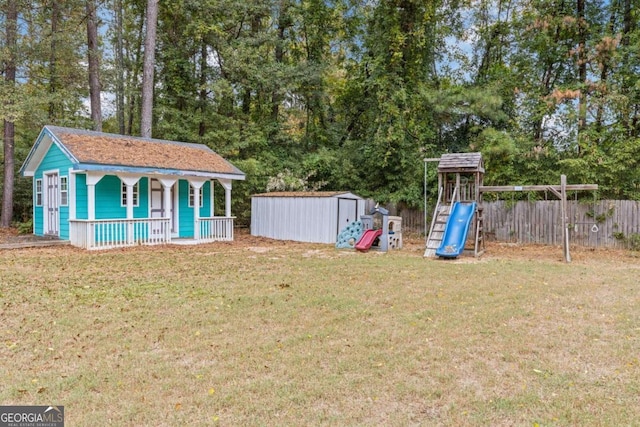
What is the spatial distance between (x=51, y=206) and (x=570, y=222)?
56.0 feet

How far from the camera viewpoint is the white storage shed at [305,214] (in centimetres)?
1416

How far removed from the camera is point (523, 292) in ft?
21.4

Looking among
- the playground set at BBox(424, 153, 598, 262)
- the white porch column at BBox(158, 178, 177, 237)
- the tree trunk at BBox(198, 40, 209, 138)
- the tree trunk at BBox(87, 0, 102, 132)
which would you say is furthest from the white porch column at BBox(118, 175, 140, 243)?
the playground set at BBox(424, 153, 598, 262)

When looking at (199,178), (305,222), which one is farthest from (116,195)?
(305,222)

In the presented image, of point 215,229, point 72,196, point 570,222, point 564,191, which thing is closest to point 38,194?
point 72,196

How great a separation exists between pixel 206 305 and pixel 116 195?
8585 millimetres

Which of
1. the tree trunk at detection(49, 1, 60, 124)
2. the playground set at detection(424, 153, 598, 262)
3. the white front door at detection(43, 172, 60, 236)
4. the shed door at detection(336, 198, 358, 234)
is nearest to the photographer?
the playground set at detection(424, 153, 598, 262)

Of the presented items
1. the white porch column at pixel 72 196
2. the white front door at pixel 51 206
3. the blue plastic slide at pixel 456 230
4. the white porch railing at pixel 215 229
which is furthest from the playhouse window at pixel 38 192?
the blue plastic slide at pixel 456 230

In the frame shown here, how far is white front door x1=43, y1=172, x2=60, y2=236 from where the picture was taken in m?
12.9

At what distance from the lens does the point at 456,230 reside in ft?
37.9

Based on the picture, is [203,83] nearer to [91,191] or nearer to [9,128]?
[9,128]

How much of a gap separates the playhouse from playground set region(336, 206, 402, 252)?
178 inches

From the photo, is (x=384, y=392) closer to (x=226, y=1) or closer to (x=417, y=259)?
(x=417, y=259)

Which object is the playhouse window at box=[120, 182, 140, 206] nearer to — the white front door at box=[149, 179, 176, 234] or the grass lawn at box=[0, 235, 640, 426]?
the white front door at box=[149, 179, 176, 234]
